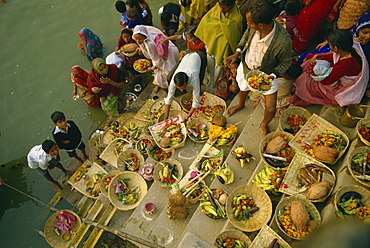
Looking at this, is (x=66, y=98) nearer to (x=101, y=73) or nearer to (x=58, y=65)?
(x=58, y=65)

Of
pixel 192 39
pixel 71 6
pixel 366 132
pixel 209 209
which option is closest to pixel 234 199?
pixel 209 209

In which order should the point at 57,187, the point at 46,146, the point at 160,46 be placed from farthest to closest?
the point at 57,187 < the point at 160,46 < the point at 46,146

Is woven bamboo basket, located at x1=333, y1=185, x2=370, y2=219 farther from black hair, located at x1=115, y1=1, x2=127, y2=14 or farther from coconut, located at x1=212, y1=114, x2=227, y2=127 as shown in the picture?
black hair, located at x1=115, y1=1, x2=127, y2=14

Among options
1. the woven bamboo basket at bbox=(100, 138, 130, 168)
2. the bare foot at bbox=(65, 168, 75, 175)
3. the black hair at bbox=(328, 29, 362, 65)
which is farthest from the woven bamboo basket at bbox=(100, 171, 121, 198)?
the black hair at bbox=(328, 29, 362, 65)

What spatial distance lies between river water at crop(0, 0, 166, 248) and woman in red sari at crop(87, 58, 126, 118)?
691mm

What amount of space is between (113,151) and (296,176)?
4064mm

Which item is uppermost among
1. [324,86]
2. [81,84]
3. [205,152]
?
[81,84]

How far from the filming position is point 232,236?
3.73 m

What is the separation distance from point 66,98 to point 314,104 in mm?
6797

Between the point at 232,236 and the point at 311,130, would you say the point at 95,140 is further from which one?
the point at 311,130

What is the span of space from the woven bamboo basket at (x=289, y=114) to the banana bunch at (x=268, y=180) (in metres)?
0.80

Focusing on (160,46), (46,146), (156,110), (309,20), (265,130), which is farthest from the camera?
(156,110)

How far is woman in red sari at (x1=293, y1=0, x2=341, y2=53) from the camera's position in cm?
468

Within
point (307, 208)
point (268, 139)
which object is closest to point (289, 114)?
point (268, 139)
